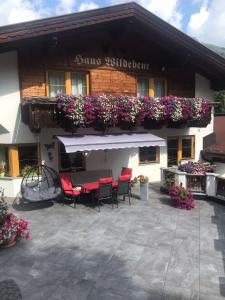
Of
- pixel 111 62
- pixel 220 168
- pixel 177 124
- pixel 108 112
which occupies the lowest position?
pixel 220 168

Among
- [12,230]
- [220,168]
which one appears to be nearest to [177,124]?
[220,168]

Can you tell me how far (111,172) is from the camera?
553 inches

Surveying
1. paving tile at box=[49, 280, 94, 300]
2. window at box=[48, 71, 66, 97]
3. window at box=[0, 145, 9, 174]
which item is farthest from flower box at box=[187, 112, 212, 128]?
paving tile at box=[49, 280, 94, 300]

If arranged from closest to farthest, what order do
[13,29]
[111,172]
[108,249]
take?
1. [108,249]
2. [13,29]
3. [111,172]

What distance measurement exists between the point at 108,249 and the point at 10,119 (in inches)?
288

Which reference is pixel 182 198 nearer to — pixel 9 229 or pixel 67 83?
pixel 9 229

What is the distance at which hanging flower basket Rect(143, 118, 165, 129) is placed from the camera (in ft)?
46.1

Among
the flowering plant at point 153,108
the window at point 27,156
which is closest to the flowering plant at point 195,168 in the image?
the flowering plant at point 153,108

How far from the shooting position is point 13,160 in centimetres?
1282

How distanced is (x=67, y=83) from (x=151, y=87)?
179 inches

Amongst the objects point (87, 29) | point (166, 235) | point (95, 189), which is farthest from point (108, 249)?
point (87, 29)

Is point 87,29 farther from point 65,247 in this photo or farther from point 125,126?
point 65,247

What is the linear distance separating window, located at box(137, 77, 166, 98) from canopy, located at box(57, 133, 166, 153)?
253 cm

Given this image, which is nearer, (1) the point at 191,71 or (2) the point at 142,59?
(2) the point at 142,59
